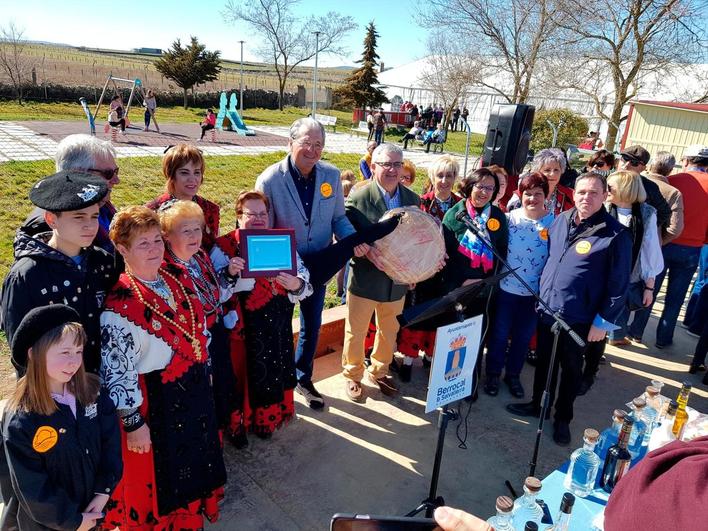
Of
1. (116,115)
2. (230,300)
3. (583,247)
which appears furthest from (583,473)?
(116,115)

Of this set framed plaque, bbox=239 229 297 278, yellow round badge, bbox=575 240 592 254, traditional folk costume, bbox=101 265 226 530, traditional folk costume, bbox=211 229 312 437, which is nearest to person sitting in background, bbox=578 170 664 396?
yellow round badge, bbox=575 240 592 254

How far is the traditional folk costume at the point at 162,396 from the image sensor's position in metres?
2.17

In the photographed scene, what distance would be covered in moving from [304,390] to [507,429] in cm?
159

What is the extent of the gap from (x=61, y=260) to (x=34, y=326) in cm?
32

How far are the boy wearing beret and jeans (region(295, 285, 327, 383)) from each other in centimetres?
165

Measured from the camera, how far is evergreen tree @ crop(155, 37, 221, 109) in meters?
29.9

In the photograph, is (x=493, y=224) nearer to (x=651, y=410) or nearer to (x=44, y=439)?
(x=651, y=410)

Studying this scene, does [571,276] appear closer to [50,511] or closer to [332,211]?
[332,211]

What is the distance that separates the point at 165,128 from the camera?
19891mm

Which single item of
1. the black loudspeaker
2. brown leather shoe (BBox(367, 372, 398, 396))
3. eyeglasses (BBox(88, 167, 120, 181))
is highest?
the black loudspeaker

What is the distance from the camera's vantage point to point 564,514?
1.92 metres

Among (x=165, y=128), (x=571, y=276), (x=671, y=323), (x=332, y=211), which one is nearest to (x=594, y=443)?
(x=571, y=276)

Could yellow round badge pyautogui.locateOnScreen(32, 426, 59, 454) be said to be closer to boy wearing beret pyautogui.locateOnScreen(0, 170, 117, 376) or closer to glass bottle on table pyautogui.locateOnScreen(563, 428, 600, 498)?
boy wearing beret pyautogui.locateOnScreen(0, 170, 117, 376)

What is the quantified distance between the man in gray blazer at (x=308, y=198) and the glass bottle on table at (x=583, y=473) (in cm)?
170
